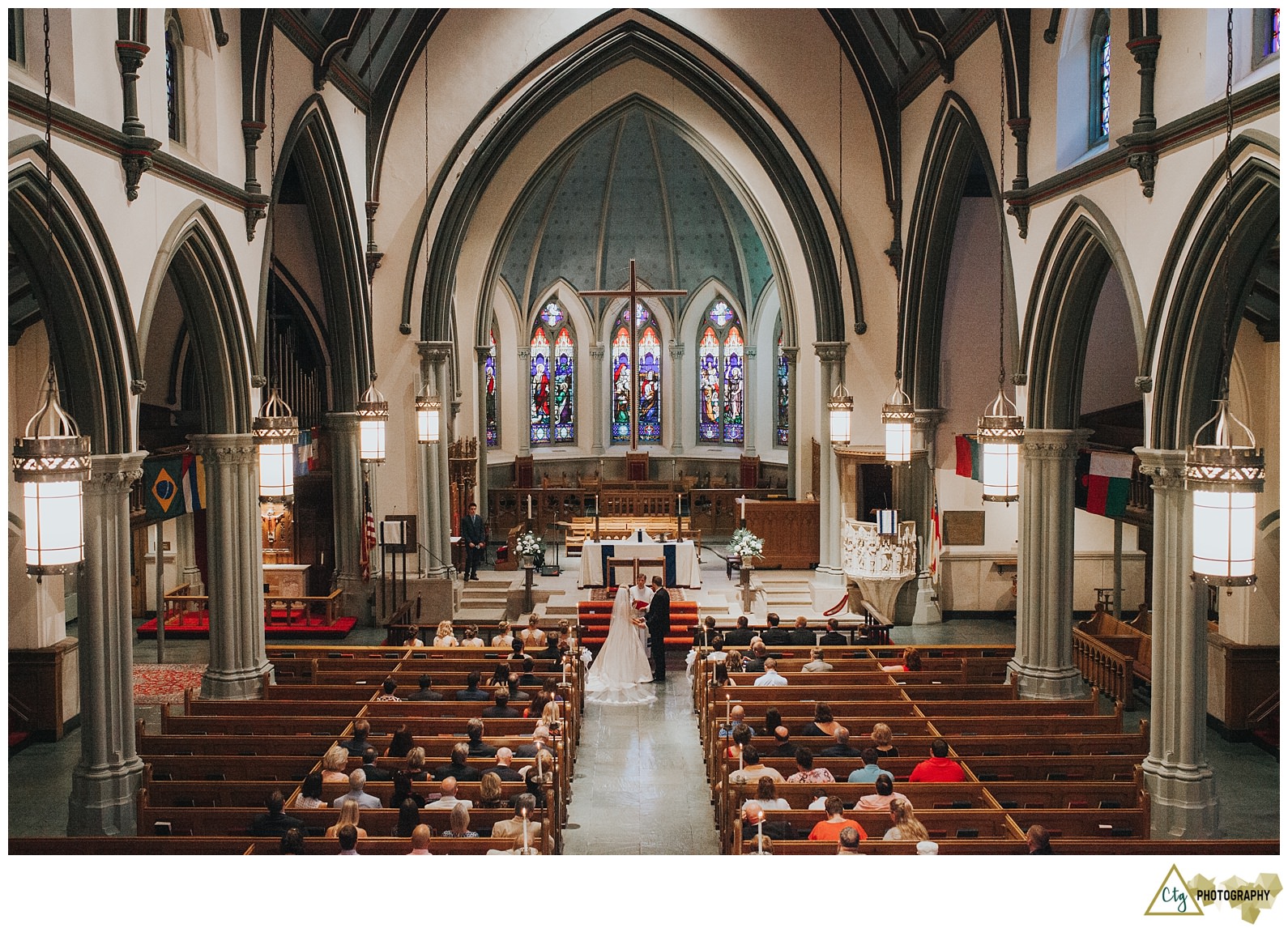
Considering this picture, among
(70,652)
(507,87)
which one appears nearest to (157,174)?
(70,652)

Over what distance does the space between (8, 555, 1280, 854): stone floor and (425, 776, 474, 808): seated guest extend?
175cm

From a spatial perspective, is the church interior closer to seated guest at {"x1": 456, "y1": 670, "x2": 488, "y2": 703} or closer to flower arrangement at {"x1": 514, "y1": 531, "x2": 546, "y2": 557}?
seated guest at {"x1": 456, "y1": 670, "x2": 488, "y2": 703}

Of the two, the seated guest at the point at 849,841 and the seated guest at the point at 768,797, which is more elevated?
the seated guest at the point at 849,841

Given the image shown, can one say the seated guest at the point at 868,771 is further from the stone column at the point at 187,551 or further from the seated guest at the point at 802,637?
the stone column at the point at 187,551

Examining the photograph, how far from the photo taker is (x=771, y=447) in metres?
31.0

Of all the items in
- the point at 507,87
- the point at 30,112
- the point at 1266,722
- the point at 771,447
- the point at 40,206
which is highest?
the point at 507,87

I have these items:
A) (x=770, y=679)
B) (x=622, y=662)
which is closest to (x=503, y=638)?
(x=622, y=662)

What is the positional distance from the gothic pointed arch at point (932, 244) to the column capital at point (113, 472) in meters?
11.8

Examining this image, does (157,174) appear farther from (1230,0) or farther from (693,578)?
(693,578)

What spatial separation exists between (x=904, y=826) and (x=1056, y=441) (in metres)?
7.19

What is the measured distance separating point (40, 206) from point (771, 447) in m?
23.1

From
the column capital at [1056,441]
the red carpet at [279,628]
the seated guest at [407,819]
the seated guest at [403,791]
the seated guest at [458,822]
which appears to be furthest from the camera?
the red carpet at [279,628]

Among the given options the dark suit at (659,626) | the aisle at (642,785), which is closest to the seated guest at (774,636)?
the aisle at (642,785)

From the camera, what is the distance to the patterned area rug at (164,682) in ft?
49.9
